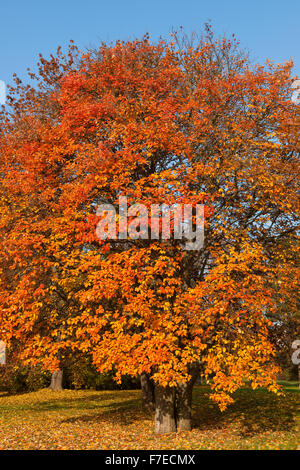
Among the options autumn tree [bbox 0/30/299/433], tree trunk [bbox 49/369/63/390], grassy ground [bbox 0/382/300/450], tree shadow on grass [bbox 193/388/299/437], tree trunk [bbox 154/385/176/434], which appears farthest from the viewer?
tree trunk [bbox 49/369/63/390]

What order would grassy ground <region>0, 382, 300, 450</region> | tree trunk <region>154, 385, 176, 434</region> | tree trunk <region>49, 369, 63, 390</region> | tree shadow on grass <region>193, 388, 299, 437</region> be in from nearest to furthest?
1. grassy ground <region>0, 382, 300, 450</region>
2. tree trunk <region>154, 385, 176, 434</region>
3. tree shadow on grass <region>193, 388, 299, 437</region>
4. tree trunk <region>49, 369, 63, 390</region>

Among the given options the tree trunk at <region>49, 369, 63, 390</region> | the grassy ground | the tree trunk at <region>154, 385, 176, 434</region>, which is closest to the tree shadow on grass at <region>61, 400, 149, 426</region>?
the grassy ground

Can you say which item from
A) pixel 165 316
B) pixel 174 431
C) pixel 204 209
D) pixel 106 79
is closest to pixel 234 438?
pixel 174 431

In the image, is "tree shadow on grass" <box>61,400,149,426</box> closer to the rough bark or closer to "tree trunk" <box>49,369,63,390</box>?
the rough bark

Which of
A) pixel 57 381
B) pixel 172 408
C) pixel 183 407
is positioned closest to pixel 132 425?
pixel 172 408

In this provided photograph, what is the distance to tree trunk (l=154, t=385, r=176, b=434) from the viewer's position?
14469 millimetres

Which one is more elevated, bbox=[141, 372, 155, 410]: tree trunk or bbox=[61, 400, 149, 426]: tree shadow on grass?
bbox=[141, 372, 155, 410]: tree trunk

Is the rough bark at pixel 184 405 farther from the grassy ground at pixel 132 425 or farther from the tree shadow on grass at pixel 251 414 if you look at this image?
the tree shadow on grass at pixel 251 414

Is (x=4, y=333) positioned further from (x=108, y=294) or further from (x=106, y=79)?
(x=106, y=79)

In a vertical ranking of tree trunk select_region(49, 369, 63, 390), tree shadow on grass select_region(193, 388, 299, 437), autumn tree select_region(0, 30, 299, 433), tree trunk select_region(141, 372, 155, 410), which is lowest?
tree trunk select_region(49, 369, 63, 390)

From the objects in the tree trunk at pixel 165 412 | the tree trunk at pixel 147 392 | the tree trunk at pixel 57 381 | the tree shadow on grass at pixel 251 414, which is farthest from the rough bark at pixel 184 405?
the tree trunk at pixel 57 381

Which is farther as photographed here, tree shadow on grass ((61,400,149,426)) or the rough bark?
A: tree shadow on grass ((61,400,149,426))

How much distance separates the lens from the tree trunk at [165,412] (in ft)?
47.5

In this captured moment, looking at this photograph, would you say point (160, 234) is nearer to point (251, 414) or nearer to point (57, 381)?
point (251, 414)
